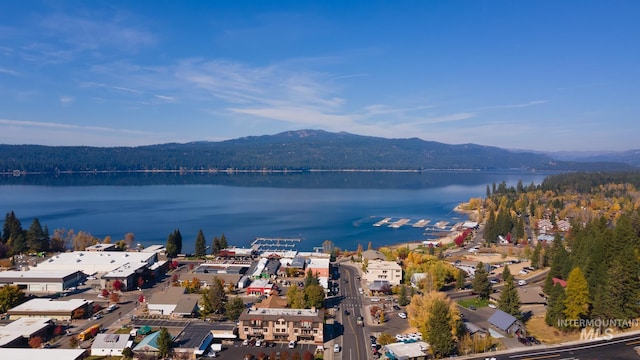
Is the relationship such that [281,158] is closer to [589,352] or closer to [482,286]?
[482,286]

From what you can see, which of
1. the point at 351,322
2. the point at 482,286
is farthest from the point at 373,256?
the point at 351,322

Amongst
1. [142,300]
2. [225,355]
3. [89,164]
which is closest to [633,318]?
[225,355]

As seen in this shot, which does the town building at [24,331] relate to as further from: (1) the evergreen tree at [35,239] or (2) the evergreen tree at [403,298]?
(1) the evergreen tree at [35,239]

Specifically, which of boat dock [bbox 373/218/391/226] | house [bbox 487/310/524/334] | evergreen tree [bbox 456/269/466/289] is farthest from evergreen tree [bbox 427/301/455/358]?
boat dock [bbox 373/218/391/226]

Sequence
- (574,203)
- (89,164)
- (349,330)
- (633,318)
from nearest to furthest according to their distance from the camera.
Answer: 1. (633,318)
2. (349,330)
3. (574,203)
4. (89,164)

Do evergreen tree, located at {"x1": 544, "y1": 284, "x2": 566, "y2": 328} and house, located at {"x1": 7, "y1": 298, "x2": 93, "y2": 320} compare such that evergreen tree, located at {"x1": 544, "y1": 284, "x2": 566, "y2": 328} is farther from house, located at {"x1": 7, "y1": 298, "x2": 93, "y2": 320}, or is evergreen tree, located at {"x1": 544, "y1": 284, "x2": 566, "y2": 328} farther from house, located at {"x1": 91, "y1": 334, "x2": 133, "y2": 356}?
house, located at {"x1": 7, "y1": 298, "x2": 93, "y2": 320}

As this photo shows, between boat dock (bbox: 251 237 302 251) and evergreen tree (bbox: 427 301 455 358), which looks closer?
evergreen tree (bbox: 427 301 455 358)

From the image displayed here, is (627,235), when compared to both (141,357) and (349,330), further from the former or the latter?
(141,357)
